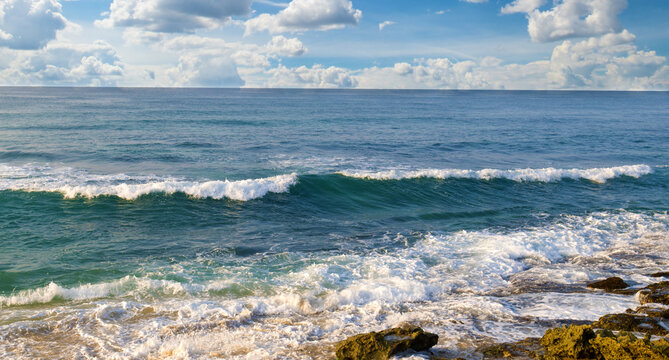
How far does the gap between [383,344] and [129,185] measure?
1617cm

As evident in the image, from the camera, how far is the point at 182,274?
11766 millimetres

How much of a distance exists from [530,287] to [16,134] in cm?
3978

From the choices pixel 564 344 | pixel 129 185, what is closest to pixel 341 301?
pixel 564 344

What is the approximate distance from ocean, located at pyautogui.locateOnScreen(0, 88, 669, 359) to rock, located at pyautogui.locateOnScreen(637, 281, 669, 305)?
0.47m

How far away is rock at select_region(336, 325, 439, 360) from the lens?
24.0 ft

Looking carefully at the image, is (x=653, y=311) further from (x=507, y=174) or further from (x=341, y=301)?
(x=507, y=174)

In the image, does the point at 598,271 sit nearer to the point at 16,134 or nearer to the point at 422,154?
the point at 422,154

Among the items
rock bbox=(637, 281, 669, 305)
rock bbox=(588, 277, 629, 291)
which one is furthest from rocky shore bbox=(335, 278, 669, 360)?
rock bbox=(588, 277, 629, 291)

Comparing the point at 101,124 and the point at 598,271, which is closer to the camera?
the point at 598,271

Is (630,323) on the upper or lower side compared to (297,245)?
upper

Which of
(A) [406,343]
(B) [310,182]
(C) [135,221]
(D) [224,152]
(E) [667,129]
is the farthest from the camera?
(E) [667,129]

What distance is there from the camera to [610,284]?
35.8ft

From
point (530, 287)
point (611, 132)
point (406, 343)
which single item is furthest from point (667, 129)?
point (406, 343)

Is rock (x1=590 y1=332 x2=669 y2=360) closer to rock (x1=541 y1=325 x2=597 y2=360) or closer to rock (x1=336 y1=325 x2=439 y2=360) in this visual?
rock (x1=541 y1=325 x2=597 y2=360)
